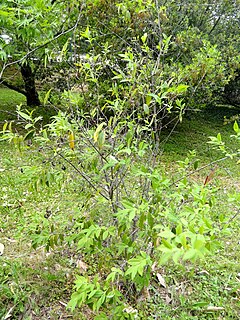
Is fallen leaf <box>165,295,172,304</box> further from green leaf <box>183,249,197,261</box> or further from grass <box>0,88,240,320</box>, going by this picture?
green leaf <box>183,249,197,261</box>

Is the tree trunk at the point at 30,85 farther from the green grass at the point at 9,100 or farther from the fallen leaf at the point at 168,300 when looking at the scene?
the fallen leaf at the point at 168,300

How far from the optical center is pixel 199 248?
0.81m

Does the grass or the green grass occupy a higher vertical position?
the grass

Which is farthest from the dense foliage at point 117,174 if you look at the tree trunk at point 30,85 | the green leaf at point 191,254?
the tree trunk at point 30,85

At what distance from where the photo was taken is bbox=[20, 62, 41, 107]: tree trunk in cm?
558

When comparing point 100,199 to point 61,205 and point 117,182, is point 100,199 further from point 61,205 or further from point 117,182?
point 61,205

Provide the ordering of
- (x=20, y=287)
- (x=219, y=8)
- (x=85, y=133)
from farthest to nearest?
(x=219, y=8) < (x=20, y=287) < (x=85, y=133)

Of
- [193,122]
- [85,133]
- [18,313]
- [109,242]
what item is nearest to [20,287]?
[18,313]

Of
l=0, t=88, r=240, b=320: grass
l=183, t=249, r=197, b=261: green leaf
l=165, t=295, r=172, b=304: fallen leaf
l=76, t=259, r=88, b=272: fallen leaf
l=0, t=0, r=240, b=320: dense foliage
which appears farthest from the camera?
l=76, t=259, r=88, b=272: fallen leaf

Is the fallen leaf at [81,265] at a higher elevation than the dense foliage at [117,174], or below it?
below

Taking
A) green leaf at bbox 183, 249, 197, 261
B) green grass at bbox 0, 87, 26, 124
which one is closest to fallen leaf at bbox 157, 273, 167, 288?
green leaf at bbox 183, 249, 197, 261

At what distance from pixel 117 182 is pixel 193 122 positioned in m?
5.30

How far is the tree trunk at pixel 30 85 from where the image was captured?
18.3 ft

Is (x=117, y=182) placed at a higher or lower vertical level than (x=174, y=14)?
lower
